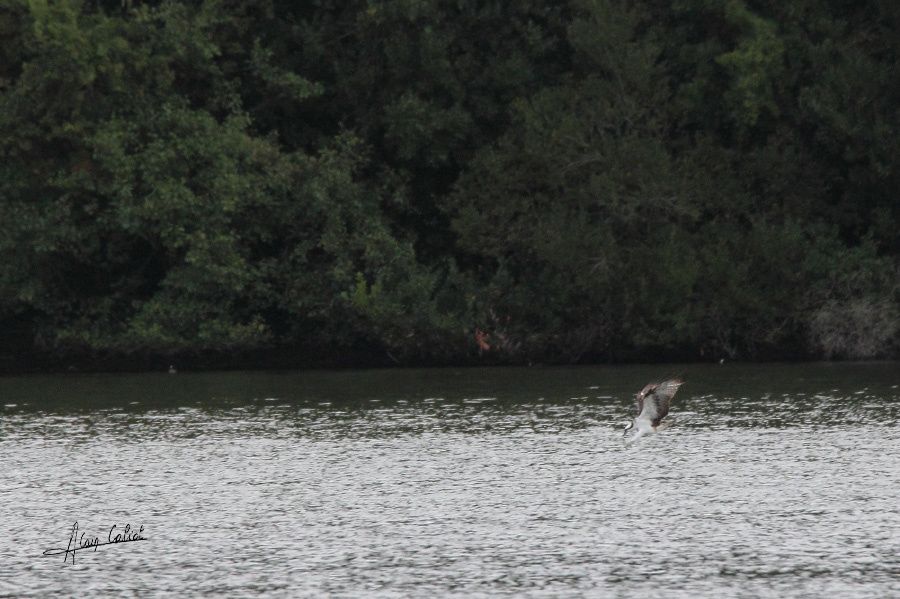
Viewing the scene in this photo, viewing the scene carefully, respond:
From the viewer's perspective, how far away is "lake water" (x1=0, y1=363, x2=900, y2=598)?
15.2 metres

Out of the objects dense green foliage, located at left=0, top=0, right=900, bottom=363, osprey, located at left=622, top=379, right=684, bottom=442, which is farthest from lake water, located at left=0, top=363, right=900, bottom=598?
dense green foliage, located at left=0, top=0, right=900, bottom=363

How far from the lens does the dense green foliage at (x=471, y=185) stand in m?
46.7

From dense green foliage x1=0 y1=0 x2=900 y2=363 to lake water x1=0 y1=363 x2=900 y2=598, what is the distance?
11643 millimetres

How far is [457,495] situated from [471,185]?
98.6 feet

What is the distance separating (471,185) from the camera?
49750mm

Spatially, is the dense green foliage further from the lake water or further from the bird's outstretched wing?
the bird's outstretched wing

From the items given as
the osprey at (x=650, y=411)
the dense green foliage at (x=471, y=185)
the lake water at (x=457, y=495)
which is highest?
the dense green foliage at (x=471, y=185)

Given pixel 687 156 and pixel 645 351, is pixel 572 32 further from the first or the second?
pixel 645 351

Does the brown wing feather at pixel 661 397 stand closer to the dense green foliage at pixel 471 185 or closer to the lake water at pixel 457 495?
the lake water at pixel 457 495

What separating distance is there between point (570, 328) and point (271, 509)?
29472 millimetres

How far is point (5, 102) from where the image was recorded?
1839 inches

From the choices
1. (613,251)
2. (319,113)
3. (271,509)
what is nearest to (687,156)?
(613,251)

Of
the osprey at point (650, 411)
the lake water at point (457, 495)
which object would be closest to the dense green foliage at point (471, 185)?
the lake water at point (457, 495)

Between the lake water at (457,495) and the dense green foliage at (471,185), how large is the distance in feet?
38.2
